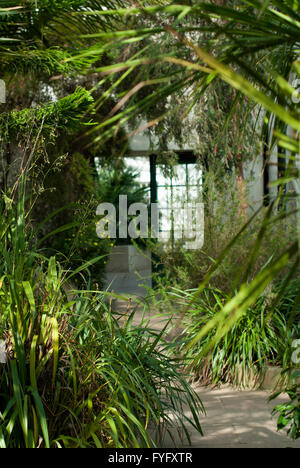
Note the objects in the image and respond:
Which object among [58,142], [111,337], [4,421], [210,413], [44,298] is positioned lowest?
[210,413]

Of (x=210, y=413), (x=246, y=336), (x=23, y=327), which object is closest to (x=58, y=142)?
(x=246, y=336)

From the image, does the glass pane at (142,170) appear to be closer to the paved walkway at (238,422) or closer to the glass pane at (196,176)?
the glass pane at (196,176)

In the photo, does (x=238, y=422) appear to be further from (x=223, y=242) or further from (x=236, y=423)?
(x=223, y=242)

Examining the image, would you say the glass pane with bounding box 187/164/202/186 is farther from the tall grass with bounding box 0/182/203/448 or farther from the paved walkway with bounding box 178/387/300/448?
the tall grass with bounding box 0/182/203/448

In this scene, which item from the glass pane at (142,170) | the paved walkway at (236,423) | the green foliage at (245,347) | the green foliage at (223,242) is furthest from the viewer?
the glass pane at (142,170)

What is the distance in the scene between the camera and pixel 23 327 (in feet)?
6.57

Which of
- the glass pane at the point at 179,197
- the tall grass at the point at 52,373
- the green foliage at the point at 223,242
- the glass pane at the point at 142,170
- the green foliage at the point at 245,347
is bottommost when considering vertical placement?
the green foliage at the point at 245,347

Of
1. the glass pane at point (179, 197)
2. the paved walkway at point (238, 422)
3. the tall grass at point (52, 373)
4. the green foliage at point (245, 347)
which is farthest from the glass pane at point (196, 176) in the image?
the tall grass at point (52, 373)

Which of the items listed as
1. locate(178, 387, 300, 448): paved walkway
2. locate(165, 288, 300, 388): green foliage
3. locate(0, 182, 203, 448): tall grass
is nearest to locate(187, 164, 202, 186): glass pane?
locate(165, 288, 300, 388): green foliage

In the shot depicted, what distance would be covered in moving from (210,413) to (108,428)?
47.1 inches

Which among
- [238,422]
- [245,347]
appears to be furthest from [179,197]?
[238,422]

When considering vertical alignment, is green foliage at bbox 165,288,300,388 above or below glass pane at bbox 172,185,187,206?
below
